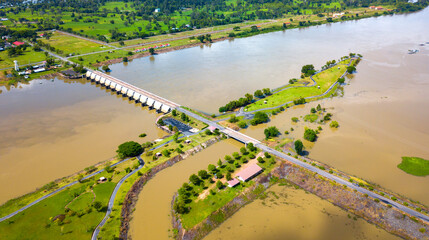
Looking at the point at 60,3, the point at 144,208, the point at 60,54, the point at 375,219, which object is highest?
the point at 60,3

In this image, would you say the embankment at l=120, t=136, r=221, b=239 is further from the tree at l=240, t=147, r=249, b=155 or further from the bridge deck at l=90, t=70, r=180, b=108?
the bridge deck at l=90, t=70, r=180, b=108

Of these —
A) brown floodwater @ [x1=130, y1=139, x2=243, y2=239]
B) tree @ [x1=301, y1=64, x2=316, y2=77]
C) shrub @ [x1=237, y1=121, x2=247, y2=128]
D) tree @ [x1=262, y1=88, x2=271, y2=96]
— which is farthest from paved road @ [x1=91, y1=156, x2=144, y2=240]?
tree @ [x1=301, y1=64, x2=316, y2=77]

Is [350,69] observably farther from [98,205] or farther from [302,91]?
[98,205]

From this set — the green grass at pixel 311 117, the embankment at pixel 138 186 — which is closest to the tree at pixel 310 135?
the green grass at pixel 311 117

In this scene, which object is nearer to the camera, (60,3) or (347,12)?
(347,12)

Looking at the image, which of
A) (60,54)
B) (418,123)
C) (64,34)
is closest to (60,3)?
(64,34)

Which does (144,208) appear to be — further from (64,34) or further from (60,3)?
(60,3)
